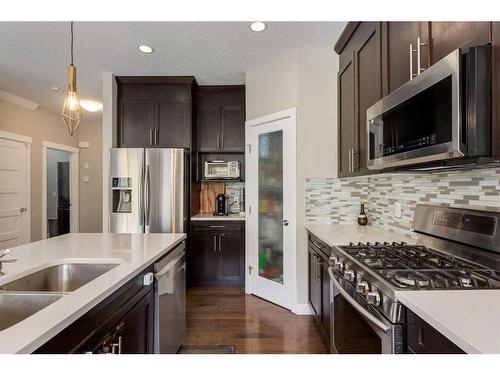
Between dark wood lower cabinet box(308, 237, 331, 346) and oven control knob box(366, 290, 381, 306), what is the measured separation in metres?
0.84

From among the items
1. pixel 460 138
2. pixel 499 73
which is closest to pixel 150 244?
pixel 460 138

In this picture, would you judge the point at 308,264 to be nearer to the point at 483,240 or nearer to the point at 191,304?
the point at 191,304

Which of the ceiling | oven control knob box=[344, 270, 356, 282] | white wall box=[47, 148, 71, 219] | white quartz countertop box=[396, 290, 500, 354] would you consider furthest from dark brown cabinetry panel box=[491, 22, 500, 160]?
white wall box=[47, 148, 71, 219]

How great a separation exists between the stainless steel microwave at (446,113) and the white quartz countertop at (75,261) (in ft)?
4.54

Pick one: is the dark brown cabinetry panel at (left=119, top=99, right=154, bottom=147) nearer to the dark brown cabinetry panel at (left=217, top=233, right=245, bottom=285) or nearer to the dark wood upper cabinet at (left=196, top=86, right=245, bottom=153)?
the dark wood upper cabinet at (left=196, top=86, right=245, bottom=153)

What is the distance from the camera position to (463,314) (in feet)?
2.49

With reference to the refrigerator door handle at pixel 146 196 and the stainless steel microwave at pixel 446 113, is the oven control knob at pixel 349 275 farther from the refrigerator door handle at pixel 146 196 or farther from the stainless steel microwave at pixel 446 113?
the refrigerator door handle at pixel 146 196

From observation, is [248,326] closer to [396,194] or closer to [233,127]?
[396,194]

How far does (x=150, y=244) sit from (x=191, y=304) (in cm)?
153

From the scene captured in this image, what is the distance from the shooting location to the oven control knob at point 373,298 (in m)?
1.08

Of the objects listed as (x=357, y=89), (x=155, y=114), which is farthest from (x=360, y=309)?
(x=155, y=114)

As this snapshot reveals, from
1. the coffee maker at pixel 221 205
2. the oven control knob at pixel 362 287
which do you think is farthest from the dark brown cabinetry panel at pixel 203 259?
the oven control knob at pixel 362 287

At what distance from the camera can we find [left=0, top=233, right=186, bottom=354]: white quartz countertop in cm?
69

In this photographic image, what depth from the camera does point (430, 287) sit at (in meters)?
0.98
